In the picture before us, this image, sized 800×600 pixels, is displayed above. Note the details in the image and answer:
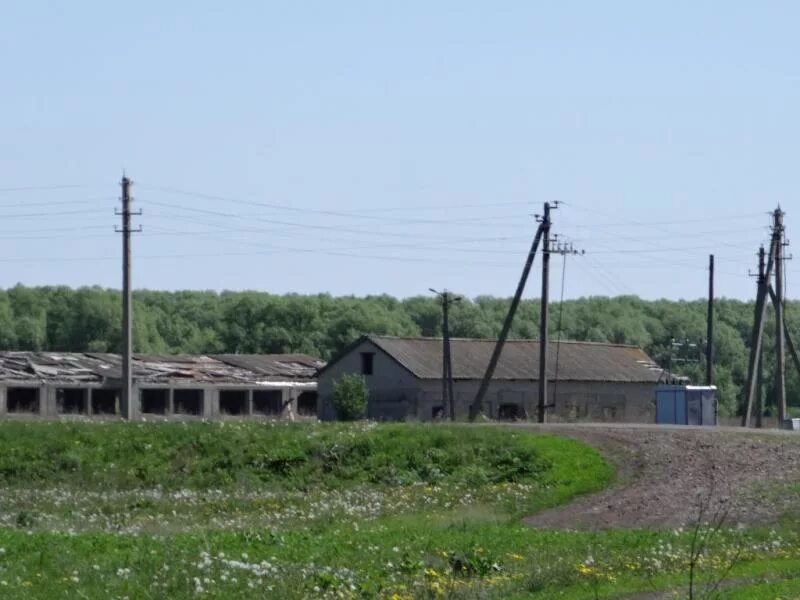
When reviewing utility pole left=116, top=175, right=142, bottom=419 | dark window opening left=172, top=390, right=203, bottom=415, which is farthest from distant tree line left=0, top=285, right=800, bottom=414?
utility pole left=116, top=175, right=142, bottom=419

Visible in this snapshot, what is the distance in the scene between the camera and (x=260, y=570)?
682 inches

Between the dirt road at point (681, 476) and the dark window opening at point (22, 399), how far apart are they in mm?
35665

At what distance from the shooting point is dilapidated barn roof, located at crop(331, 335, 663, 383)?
242ft

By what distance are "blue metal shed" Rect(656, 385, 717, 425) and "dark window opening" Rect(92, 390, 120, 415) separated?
96.4ft

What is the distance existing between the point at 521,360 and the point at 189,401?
1713 centimetres

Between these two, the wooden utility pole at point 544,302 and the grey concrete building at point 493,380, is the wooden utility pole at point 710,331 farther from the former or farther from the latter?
the wooden utility pole at point 544,302

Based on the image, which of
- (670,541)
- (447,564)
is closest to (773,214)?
(670,541)

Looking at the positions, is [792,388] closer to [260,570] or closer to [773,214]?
[773,214]

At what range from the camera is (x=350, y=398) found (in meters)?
Answer: 67.0

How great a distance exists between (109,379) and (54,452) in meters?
33.6

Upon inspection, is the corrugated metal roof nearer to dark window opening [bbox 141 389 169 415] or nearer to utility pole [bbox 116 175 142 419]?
dark window opening [bbox 141 389 169 415]

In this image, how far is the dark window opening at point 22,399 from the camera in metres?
70.6

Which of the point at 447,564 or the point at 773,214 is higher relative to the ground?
the point at 773,214

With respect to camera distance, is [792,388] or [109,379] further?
[792,388]
